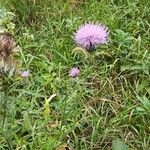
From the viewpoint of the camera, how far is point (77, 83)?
224 cm

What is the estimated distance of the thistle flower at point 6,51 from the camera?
1.71 m

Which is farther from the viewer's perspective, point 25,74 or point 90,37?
point 25,74

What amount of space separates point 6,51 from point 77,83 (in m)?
0.58

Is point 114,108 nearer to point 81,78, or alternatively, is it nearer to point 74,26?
point 81,78

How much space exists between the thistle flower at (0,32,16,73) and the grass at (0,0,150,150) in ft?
0.23

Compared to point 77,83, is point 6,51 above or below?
above

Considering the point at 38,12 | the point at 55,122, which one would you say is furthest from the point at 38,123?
the point at 38,12

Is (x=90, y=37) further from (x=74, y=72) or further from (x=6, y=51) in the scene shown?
(x=6, y=51)

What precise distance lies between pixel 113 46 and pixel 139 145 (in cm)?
70

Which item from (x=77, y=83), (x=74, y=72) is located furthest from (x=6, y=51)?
(x=74, y=72)

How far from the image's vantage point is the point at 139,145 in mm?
2203

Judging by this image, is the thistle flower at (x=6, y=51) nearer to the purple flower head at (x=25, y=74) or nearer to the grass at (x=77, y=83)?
the grass at (x=77, y=83)

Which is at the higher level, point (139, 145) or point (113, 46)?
point (113, 46)

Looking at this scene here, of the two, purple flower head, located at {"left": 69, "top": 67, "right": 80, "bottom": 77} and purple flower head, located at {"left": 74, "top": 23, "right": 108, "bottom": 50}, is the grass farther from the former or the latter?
purple flower head, located at {"left": 74, "top": 23, "right": 108, "bottom": 50}
